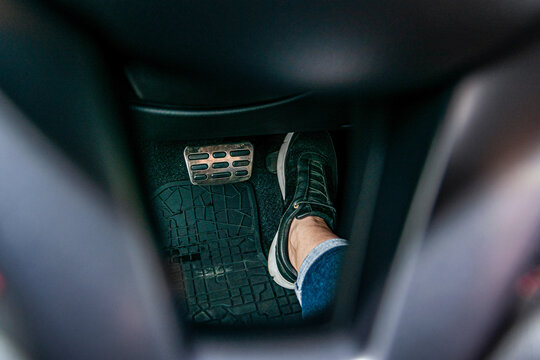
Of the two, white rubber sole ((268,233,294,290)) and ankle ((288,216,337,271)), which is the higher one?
ankle ((288,216,337,271))

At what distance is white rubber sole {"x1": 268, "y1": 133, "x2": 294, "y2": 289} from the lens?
943mm

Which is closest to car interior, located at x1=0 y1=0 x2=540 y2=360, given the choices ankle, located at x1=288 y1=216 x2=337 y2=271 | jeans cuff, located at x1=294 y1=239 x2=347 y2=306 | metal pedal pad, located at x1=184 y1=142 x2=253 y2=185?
jeans cuff, located at x1=294 y1=239 x2=347 y2=306

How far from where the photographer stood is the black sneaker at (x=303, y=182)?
3.24ft

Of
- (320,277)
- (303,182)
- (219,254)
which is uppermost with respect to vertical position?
(303,182)

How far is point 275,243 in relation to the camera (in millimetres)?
1005

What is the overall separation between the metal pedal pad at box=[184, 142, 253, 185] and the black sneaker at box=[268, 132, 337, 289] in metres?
0.12

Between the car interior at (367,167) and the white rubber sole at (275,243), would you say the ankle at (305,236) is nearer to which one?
the white rubber sole at (275,243)

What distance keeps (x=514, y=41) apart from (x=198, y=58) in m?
0.28

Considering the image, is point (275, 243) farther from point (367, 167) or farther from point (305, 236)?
point (367, 167)

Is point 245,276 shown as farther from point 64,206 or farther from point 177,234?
point 64,206

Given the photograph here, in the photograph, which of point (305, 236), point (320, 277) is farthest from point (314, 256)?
point (305, 236)

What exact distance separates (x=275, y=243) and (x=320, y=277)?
1.23ft

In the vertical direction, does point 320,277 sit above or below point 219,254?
below

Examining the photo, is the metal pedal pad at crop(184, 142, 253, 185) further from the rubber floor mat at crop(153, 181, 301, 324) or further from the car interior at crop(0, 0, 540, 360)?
the car interior at crop(0, 0, 540, 360)
